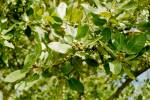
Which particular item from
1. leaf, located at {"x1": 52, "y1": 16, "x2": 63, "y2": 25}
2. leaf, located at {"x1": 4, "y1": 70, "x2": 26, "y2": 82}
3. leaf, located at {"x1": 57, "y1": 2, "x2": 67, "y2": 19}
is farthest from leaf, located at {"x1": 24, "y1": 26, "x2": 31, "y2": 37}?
leaf, located at {"x1": 4, "y1": 70, "x2": 26, "y2": 82}

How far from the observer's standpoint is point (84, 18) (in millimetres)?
2623

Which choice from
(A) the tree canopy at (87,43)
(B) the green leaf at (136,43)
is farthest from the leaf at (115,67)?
(B) the green leaf at (136,43)

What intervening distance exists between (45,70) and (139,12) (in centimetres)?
86

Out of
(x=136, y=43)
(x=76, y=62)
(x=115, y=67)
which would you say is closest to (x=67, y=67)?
(x=76, y=62)

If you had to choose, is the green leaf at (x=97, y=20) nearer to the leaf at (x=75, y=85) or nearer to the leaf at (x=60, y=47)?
the leaf at (x=60, y=47)

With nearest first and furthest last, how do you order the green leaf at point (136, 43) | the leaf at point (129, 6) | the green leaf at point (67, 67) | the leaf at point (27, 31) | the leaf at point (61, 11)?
the green leaf at point (136, 43) < the leaf at point (129, 6) < the green leaf at point (67, 67) < the leaf at point (61, 11) < the leaf at point (27, 31)

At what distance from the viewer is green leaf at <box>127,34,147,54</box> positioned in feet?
6.82

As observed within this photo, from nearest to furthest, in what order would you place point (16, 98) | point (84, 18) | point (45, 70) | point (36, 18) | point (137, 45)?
point (137, 45) < point (45, 70) < point (84, 18) < point (36, 18) < point (16, 98)

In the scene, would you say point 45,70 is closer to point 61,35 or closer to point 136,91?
point 61,35

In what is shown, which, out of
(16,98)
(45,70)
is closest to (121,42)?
(45,70)

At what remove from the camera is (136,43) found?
82.1 inches

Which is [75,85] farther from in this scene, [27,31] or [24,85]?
[27,31]

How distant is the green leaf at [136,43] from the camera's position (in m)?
2.08

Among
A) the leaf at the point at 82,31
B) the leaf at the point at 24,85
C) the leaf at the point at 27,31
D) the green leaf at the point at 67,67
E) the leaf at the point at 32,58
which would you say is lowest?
the leaf at the point at 24,85
